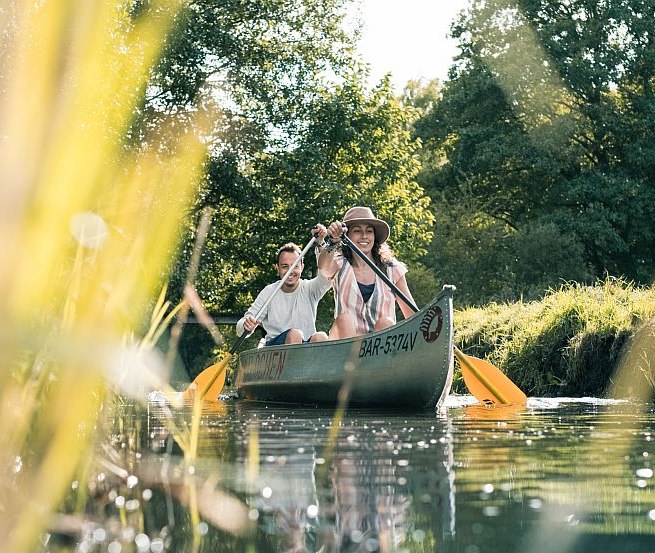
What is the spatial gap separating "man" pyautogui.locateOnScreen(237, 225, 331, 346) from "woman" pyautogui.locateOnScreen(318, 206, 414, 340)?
0.73m

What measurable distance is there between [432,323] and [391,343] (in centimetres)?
45

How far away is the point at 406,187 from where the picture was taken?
28.8 m

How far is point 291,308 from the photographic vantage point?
1166 centimetres

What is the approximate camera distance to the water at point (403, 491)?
3.01 m

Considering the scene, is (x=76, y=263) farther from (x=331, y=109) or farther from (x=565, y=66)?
(x=565, y=66)

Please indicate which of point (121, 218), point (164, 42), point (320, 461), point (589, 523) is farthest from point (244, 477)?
point (164, 42)

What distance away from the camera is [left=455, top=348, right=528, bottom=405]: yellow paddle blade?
34.8 feet

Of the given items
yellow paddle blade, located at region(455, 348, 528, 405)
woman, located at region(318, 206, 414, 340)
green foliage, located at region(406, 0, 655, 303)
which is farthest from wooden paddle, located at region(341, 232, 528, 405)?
green foliage, located at region(406, 0, 655, 303)

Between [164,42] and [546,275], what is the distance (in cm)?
1143

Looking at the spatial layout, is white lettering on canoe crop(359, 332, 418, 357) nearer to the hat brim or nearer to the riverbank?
the hat brim

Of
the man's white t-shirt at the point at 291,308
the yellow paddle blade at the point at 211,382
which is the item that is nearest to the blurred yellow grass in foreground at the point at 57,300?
the man's white t-shirt at the point at 291,308

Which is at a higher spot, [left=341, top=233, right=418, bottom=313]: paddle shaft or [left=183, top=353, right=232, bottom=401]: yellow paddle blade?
[left=341, top=233, right=418, bottom=313]: paddle shaft

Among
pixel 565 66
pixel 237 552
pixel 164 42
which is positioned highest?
pixel 565 66

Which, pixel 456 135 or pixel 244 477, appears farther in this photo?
pixel 456 135
